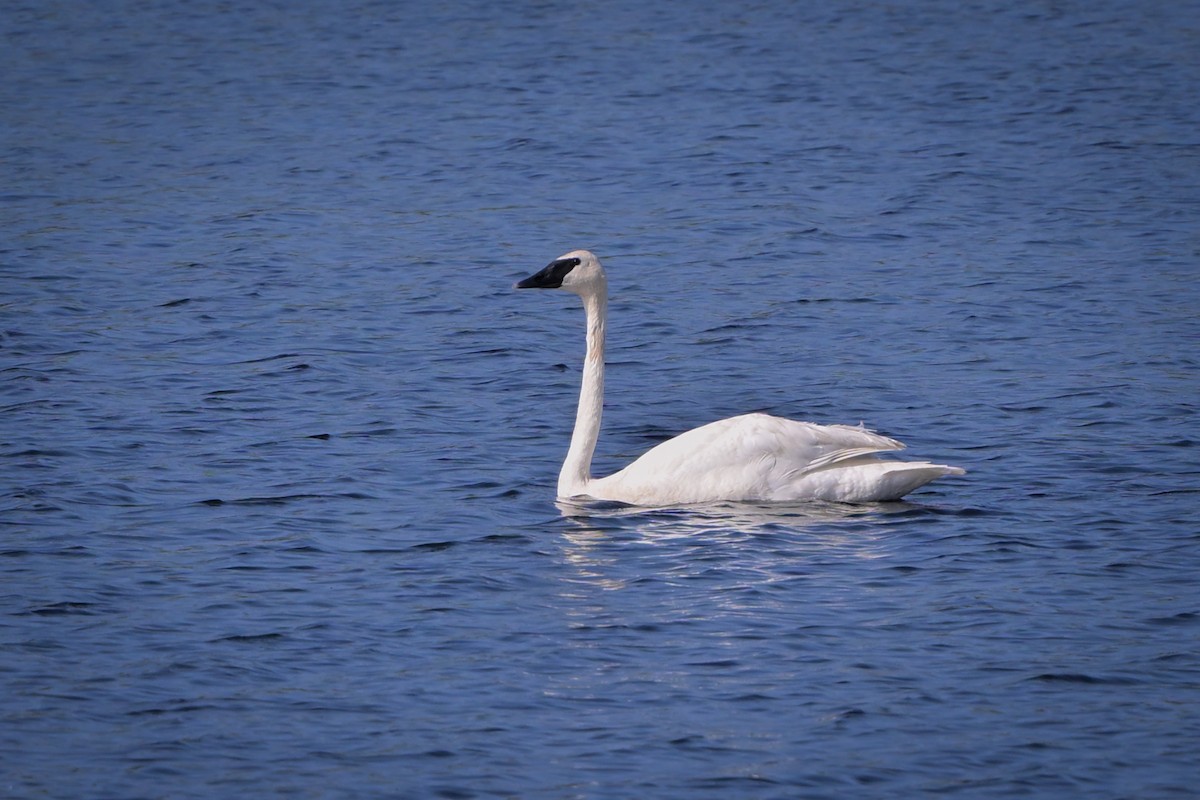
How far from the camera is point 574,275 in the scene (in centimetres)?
1266

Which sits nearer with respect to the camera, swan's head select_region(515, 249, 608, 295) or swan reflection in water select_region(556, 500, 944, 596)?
swan reflection in water select_region(556, 500, 944, 596)

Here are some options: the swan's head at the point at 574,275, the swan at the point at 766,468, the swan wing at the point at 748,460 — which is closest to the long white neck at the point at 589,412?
→ the swan's head at the point at 574,275

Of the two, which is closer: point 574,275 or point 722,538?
point 722,538

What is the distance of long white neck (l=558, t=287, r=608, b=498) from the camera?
40.0ft

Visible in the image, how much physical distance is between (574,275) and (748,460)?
1844mm

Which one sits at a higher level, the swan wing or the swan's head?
the swan's head

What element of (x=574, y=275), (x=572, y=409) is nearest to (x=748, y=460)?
(x=574, y=275)

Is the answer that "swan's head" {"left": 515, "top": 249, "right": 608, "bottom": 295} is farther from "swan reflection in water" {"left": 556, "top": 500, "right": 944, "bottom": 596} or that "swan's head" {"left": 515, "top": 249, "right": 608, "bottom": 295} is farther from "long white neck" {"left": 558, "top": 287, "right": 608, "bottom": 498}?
"swan reflection in water" {"left": 556, "top": 500, "right": 944, "bottom": 596}

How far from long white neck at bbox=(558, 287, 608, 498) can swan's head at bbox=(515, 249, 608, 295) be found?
90 millimetres

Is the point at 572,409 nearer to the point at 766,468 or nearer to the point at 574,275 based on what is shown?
the point at 574,275

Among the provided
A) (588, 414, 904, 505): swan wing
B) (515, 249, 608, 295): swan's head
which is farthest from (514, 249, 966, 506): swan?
(515, 249, 608, 295): swan's head

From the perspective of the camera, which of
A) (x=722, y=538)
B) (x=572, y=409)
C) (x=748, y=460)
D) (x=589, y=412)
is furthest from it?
(x=572, y=409)

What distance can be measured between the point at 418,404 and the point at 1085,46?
1868 centimetres

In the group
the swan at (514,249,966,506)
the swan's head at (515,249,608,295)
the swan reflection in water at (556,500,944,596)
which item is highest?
the swan's head at (515,249,608,295)
